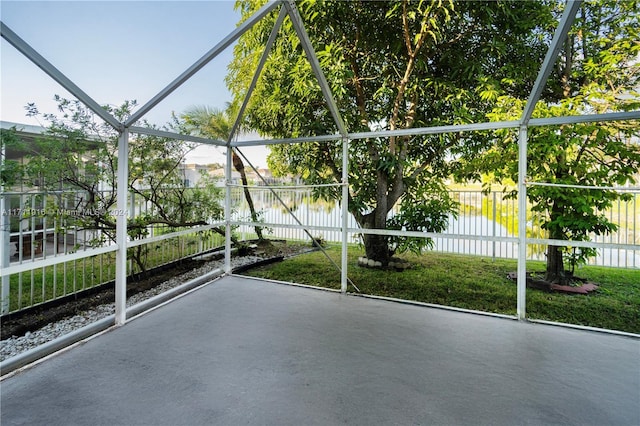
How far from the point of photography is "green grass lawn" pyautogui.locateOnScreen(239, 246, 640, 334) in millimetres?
4012

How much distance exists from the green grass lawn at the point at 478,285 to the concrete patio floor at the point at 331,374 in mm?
1394

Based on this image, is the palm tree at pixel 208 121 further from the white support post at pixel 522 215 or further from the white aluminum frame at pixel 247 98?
the white support post at pixel 522 215

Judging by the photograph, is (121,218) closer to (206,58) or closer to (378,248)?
(206,58)

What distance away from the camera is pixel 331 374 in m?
2.12

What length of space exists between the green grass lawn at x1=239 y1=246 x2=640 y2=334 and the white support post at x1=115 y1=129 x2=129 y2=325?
8.50ft

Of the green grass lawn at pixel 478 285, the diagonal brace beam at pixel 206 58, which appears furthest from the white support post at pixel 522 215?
the diagonal brace beam at pixel 206 58

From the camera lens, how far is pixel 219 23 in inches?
136

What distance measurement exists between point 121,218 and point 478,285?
182 inches

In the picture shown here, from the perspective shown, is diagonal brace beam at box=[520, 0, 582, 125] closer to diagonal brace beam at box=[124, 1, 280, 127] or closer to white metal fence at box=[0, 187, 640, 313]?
white metal fence at box=[0, 187, 640, 313]

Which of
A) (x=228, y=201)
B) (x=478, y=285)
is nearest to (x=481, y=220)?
(x=478, y=285)

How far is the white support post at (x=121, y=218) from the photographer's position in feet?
9.13

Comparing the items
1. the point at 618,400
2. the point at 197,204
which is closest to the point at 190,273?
the point at 197,204

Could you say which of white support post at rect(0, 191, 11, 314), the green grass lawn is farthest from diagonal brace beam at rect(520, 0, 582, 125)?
white support post at rect(0, 191, 11, 314)

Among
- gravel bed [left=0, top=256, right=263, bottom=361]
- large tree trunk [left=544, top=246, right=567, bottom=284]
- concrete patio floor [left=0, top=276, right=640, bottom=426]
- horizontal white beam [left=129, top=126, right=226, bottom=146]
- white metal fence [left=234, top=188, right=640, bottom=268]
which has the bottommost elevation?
gravel bed [left=0, top=256, right=263, bottom=361]
